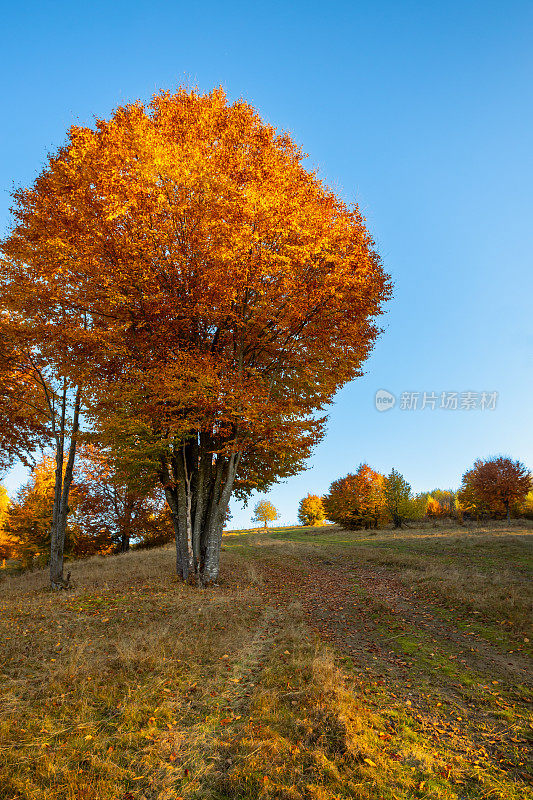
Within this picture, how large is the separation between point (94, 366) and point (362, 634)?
1170 centimetres

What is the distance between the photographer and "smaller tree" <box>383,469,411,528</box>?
41.1 metres

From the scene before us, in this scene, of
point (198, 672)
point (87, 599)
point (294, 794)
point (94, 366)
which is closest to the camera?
point (294, 794)

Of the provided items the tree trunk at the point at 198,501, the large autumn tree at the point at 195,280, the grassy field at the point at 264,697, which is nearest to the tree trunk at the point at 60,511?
the large autumn tree at the point at 195,280

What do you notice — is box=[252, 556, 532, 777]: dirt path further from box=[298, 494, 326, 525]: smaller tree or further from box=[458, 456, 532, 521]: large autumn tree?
box=[298, 494, 326, 525]: smaller tree

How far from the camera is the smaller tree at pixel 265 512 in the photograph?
78750mm

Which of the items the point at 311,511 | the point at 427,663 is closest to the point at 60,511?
the point at 427,663

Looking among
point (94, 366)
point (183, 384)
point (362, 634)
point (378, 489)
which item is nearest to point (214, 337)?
point (183, 384)

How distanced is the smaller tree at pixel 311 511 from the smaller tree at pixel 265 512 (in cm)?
1380

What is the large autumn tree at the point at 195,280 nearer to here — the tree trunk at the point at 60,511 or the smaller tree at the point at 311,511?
the tree trunk at the point at 60,511

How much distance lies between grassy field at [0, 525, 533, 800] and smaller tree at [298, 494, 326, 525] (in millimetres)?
53656

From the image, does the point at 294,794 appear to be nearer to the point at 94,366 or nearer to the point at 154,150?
the point at 94,366

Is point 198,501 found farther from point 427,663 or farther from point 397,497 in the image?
point 397,497

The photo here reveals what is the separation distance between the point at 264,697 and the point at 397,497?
39350 millimetres

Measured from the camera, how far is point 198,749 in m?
4.43
